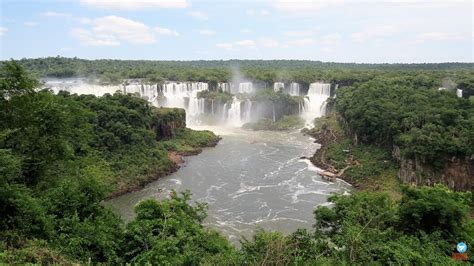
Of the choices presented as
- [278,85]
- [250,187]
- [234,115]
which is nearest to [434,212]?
[250,187]

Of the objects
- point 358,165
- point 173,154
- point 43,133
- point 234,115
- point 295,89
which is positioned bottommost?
point 173,154

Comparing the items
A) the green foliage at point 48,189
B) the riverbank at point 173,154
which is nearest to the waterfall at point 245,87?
the riverbank at point 173,154

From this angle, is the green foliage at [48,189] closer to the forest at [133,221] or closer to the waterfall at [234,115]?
the forest at [133,221]

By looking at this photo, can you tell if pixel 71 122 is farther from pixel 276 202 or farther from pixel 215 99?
pixel 215 99

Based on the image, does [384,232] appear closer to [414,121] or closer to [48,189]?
[48,189]

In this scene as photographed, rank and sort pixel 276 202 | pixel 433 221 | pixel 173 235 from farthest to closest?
pixel 276 202 → pixel 433 221 → pixel 173 235

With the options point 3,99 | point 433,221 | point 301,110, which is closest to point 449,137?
point 433,221

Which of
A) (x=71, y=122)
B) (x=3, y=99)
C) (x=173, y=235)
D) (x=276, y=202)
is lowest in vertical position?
(x=276, y=202)
